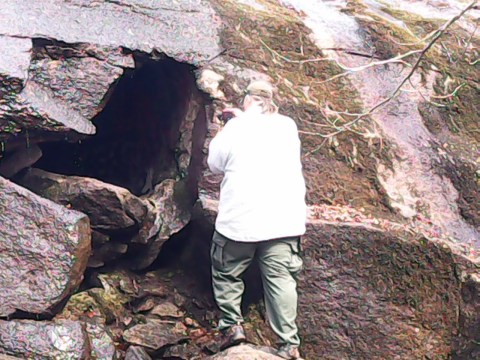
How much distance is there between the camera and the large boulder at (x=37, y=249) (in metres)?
4.95

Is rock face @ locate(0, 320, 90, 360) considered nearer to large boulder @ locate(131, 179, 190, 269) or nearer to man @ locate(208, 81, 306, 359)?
man @ locate(208, 81, 306, 359)

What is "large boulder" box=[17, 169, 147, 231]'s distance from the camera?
566 cm

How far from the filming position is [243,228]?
4645 mm

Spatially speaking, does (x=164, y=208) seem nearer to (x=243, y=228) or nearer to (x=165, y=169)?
(x=165, y=169)

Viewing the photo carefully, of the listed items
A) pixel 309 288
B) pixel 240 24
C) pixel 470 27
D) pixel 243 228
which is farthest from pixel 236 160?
pixel 470 27

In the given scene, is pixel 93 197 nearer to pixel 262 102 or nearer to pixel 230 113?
pixel 230 113

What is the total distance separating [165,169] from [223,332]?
7.65ft

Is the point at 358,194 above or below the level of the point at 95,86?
below

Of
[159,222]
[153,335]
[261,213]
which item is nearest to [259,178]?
[261,213]

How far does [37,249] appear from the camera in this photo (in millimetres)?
5062

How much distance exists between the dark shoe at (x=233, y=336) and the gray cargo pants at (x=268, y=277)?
0.05m

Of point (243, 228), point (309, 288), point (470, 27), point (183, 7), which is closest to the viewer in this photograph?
point (243, 228)

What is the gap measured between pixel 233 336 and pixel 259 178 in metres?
1.22

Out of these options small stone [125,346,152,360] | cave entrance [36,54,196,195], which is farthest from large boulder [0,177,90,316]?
cave entrance [36,54,196,195]
